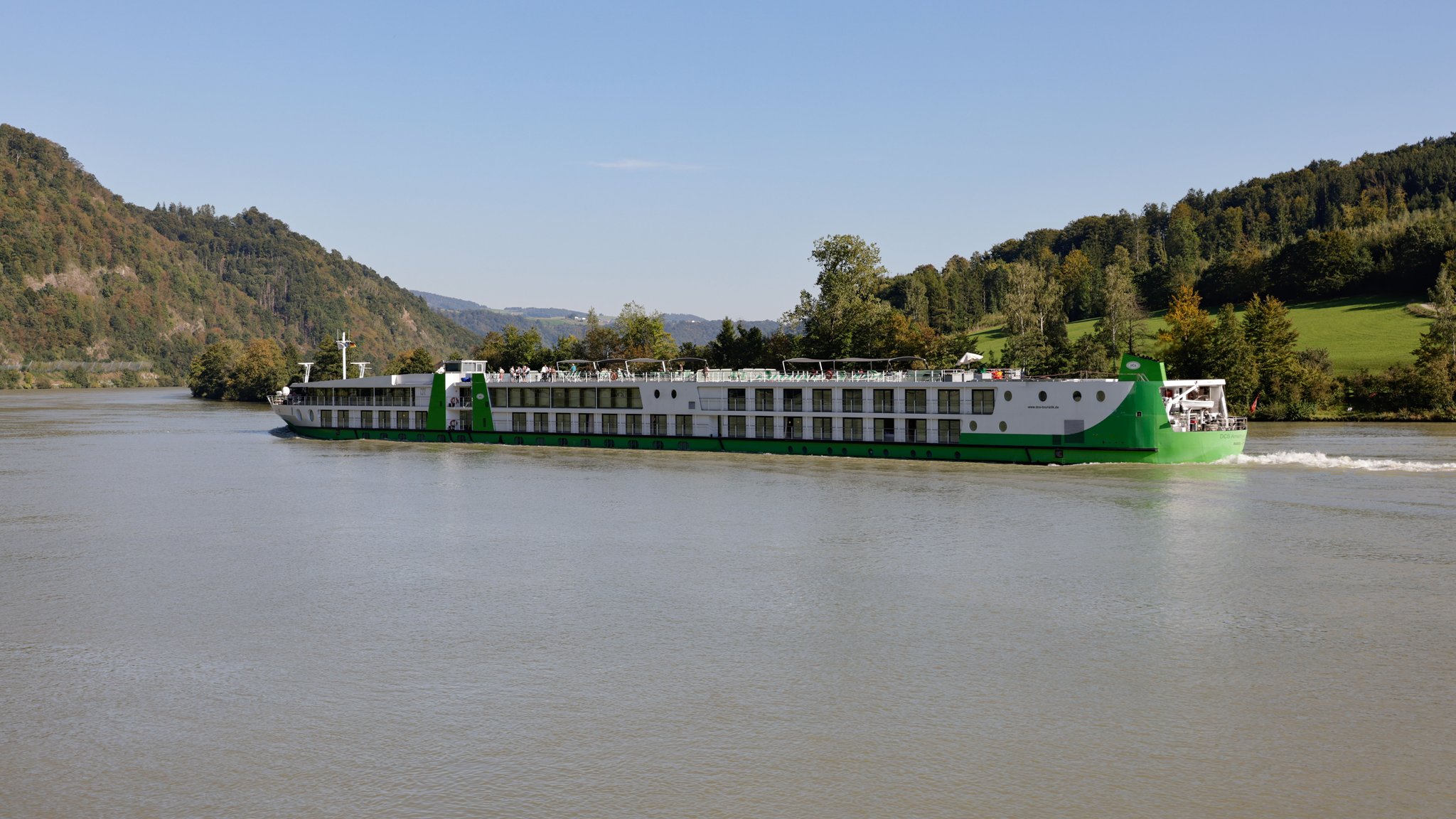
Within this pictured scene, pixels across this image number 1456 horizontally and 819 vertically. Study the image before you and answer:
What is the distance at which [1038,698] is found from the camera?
744 inches

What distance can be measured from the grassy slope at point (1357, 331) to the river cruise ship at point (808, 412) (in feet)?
133

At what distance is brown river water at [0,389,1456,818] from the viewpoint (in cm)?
1545

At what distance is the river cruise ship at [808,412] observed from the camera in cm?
5159

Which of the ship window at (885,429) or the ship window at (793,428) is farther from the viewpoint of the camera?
the ship window at (793,428)

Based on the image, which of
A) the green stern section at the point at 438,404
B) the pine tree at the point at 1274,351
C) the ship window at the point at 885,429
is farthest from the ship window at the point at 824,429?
the pine tree at the point at 1274,351

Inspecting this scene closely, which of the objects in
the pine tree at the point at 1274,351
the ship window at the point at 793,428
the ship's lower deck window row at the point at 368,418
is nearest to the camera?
the ship window at the point at 793,428

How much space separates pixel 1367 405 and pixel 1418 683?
250 feet

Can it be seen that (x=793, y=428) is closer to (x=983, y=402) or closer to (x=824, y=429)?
(x=824, y=429)

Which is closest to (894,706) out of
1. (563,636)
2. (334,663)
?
(563,636)

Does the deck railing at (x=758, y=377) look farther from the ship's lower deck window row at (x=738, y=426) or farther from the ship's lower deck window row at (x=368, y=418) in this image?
the ship's lower deck window row at (x=368, y=418)

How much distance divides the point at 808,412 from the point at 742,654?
40107 millimetres

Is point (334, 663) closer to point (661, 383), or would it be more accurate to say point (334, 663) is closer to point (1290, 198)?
point (661, 383)

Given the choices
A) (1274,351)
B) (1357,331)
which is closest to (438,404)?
(1274,351)

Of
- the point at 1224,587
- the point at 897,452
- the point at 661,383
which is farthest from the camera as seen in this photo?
the point at 661,383
